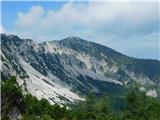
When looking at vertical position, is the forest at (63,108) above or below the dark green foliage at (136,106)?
below

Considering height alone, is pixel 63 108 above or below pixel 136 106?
below

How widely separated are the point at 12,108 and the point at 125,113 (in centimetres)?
6507

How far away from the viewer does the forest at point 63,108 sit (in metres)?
107

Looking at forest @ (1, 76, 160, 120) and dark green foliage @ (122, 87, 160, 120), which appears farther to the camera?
dark green foliage @ (122, 87, 160, 120)

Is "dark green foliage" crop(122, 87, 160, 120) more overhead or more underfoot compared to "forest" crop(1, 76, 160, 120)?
more overhead

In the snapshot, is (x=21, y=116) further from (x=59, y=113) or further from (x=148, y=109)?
(x=148, y=109)

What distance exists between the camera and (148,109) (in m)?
175

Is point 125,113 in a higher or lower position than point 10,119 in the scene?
higher

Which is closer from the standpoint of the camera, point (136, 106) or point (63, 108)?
point (63, 108)

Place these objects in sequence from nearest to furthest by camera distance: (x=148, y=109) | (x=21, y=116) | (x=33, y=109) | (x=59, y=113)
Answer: (x=21, y=116) → (x=33, y=109) → (x=59, y=113) → (x=148, y=109)

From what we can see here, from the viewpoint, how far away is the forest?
10706cm

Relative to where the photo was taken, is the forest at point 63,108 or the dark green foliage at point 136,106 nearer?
the forest at point 63,108

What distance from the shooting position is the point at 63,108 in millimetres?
138000

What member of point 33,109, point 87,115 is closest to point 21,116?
point 33,109
